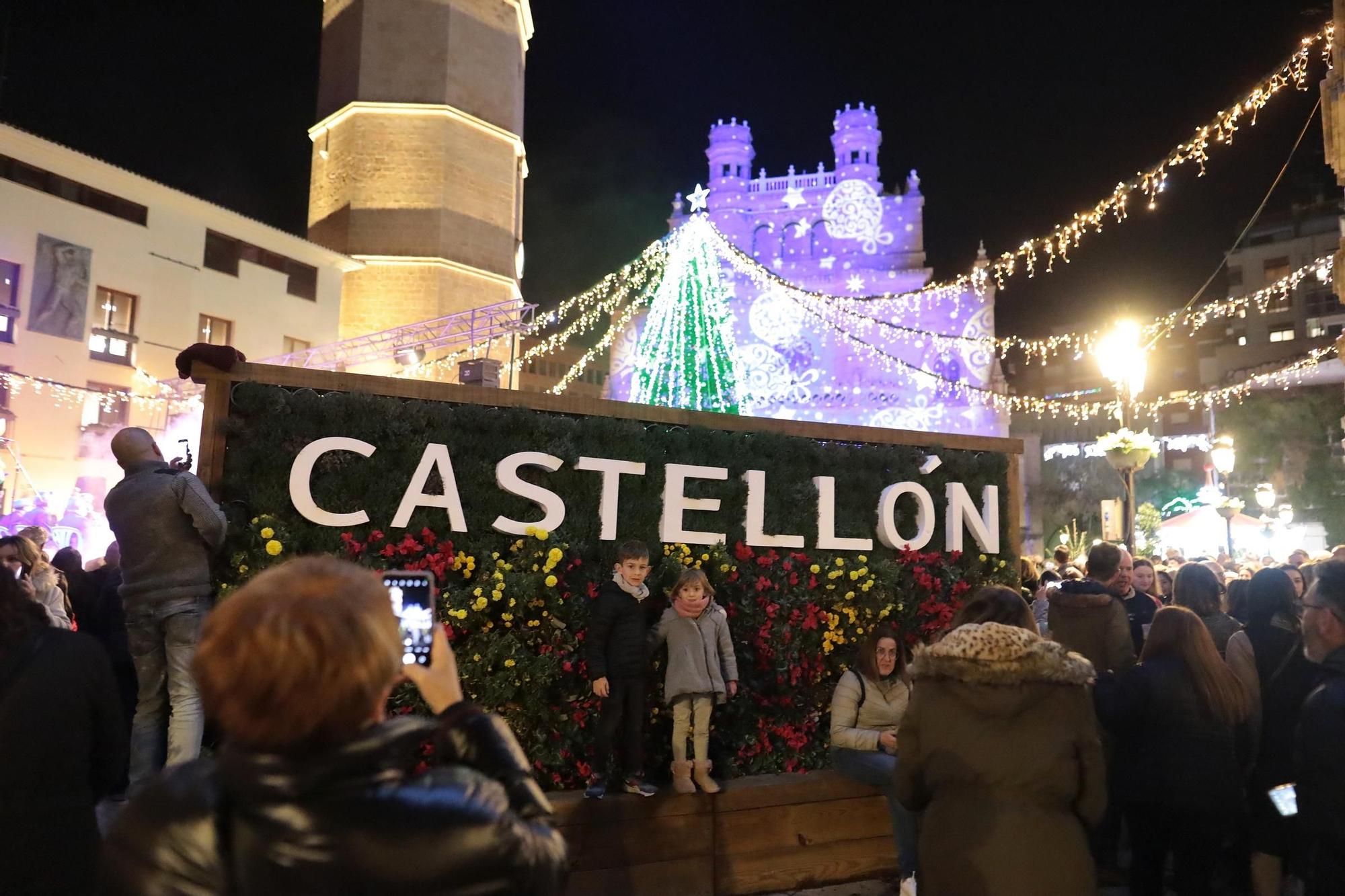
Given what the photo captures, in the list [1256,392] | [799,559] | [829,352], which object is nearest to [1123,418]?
[799,559]

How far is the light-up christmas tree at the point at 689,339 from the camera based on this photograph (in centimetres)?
1508

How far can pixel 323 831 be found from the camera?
1484 millimetres

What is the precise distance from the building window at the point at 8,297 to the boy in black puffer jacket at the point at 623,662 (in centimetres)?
1975

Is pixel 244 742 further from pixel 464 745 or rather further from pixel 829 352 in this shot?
pixel 829 352

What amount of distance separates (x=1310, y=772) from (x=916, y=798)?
1357 mm

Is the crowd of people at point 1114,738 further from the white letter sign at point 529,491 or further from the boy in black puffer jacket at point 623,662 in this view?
the white letter sign at point 529,491

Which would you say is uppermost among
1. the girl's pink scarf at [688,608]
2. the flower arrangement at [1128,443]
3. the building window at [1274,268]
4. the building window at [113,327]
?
the building window at [1274,268]

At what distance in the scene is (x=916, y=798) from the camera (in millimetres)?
3174

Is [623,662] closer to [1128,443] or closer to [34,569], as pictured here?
[34,569]

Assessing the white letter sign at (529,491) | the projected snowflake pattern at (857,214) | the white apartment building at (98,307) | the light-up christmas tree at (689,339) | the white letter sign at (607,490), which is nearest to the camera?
the white letter sign at (529,491)

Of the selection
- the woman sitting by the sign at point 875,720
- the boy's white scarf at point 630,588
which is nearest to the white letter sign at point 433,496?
the boy's white scarf at point 630,588

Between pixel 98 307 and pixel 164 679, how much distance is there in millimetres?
20110

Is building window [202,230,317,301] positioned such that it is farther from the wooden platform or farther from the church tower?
the wooden platform

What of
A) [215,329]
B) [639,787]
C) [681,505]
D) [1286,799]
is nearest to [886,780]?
[639,787]
